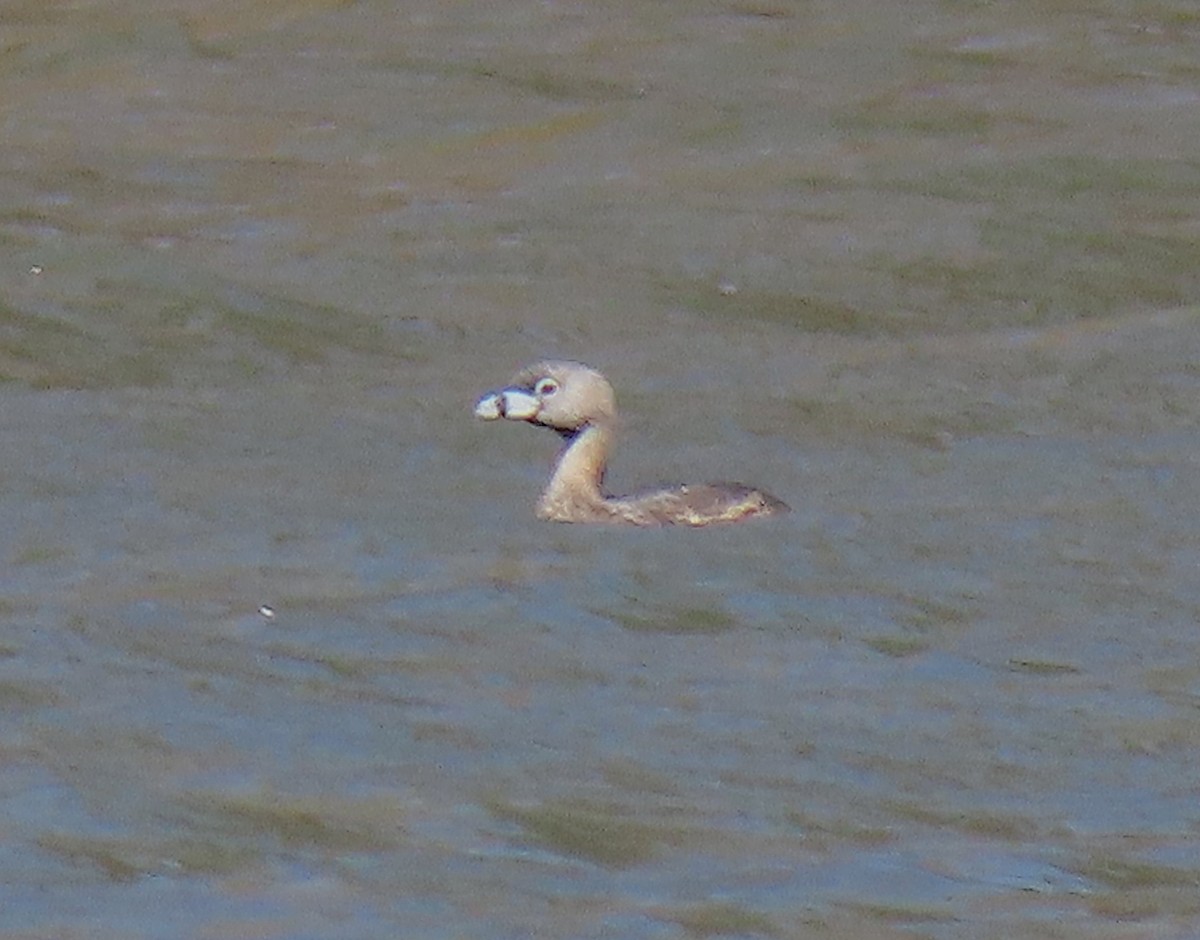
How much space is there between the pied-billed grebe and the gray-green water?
0.44ft

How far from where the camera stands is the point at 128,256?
15.1 m

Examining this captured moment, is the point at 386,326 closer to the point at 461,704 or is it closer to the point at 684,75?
the point at 684,75

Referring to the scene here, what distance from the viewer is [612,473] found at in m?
12.6

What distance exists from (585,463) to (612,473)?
1363 mm

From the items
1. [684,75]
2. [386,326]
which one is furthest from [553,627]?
[684,75]

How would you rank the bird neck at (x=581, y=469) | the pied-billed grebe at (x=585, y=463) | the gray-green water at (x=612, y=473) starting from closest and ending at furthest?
the gray-green water at (x=612, y=473) < the pied-billed grebe at (x=585, y=463) < the bird neck at (x=581, y=469)

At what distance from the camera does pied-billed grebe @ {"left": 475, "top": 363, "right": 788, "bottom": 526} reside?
10773 mm

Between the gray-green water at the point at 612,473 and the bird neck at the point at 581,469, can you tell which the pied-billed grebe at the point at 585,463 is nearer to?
the bird neck at the point at 581,469

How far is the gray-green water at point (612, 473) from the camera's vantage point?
24.8 ft

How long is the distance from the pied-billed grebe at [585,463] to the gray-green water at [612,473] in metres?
0.13

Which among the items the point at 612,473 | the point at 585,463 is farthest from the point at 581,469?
the point at 612,473

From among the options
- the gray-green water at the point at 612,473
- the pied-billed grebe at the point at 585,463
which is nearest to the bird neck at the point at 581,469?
the pied-billed grebe at the point at 585,463

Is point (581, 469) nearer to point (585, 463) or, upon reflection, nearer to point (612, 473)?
point (585, 463)

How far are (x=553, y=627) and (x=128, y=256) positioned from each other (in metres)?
5.95
